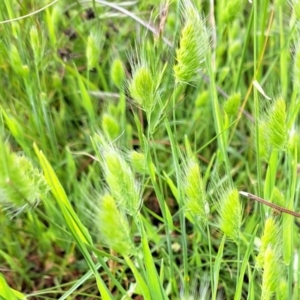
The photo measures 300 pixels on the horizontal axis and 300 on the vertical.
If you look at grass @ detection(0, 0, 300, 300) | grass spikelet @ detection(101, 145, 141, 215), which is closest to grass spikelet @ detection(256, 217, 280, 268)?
grass @ detection(0, 0, 300, 300)

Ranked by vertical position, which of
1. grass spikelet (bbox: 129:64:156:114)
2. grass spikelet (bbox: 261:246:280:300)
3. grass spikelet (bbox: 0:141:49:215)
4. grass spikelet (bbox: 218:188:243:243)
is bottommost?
grass spikelet (bbox: 261:246:280:300)

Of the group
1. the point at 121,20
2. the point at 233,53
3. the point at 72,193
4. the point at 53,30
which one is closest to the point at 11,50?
the point at 53,30

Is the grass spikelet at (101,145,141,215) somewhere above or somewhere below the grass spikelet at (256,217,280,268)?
above

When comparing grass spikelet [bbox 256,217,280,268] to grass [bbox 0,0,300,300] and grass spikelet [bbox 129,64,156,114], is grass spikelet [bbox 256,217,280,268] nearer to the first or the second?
grass [bbox 0,0,300,300]

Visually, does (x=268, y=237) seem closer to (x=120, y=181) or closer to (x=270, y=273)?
(x=270, y=273)

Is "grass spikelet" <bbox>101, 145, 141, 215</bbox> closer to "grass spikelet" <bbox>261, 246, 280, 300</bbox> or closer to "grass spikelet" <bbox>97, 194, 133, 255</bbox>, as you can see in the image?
"grass spikelet" <bbox>97, 194, 133, 255</bbox>

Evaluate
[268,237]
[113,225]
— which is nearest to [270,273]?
[268,237]

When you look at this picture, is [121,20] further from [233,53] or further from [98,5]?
[233,53]
